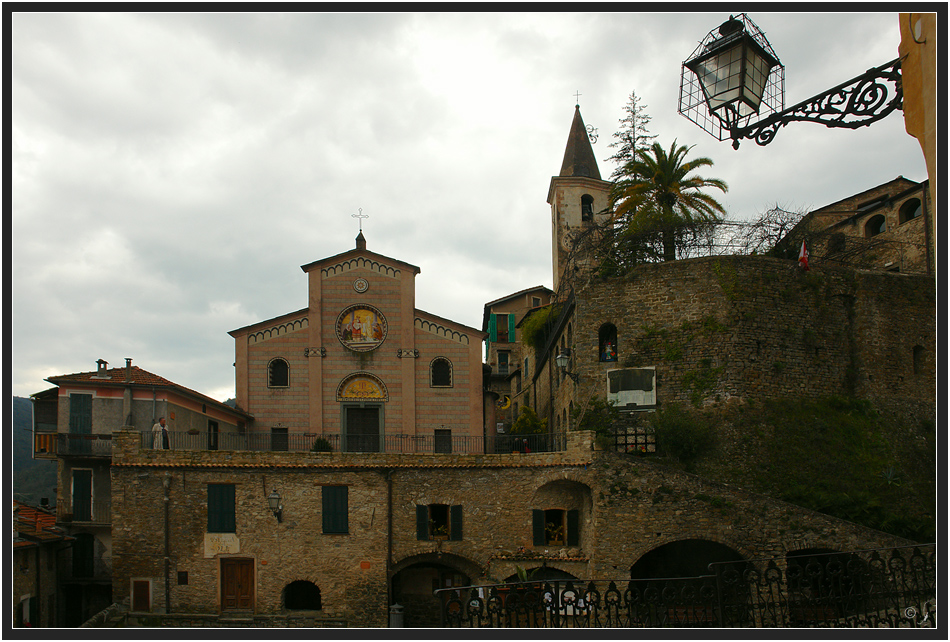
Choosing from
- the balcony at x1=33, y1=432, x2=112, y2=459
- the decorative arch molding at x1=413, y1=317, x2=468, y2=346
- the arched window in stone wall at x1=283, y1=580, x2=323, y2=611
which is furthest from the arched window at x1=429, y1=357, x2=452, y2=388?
the balcony at x1=33, y1=432, x2=112, y2=459

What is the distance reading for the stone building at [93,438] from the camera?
1027 inches

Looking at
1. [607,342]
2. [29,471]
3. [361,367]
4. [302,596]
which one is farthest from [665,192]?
[29,471]

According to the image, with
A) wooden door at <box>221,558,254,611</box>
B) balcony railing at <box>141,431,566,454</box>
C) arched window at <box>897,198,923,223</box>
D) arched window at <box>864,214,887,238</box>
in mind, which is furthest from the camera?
arched window at <box>864,214,887,238</box>

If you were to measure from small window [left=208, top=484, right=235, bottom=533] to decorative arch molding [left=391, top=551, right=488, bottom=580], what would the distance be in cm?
507

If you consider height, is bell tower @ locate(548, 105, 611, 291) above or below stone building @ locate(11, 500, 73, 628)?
above

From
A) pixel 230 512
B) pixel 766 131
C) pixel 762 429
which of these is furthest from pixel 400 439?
pixel 766 131

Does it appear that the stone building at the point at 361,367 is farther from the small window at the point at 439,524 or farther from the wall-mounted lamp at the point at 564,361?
the small window at the point at 439,524

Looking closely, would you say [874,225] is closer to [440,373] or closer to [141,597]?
[440,373]

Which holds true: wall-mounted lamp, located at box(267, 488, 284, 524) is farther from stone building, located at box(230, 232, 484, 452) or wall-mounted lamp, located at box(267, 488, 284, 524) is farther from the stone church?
stone building, located at box(230, 232, 484, 452)

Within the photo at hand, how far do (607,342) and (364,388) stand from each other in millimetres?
8954

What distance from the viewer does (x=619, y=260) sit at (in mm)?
28484

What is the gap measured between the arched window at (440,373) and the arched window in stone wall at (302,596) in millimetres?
8420

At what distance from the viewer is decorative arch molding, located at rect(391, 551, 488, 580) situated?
23688mm

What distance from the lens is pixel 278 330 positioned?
29188 millimetres
